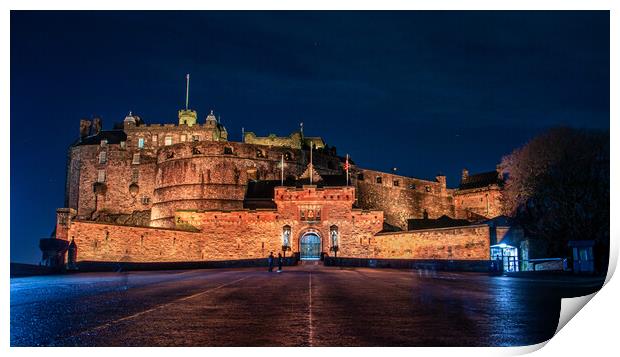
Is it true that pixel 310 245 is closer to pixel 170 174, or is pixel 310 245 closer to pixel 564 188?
pixel 564 188

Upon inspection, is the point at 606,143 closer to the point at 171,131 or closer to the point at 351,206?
the point at 351,206

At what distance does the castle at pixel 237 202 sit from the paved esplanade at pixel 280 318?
16.4 meters

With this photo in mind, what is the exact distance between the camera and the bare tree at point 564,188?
85.0ft

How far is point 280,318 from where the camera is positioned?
8461mm

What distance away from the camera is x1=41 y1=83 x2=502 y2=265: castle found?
3366 centimetres

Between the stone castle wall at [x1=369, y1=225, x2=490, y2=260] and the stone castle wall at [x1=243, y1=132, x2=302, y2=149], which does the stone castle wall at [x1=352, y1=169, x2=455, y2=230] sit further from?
the stone castle wall at [x1=369, y1=225, x2=490, y2=260]

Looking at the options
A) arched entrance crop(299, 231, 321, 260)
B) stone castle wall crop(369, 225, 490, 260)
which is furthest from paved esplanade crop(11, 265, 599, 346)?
arched entrance crop(299, 231, 321, 260)

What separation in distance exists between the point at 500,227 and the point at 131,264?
18.4 meters

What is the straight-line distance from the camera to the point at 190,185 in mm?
52344

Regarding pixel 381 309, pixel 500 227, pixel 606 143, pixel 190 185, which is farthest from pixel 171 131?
pixel 381 309

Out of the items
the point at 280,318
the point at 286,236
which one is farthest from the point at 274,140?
the point at 280,318

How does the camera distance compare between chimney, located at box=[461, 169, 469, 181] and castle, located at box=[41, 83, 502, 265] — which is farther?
chimney, located at box=[461, 169, 469, 181]

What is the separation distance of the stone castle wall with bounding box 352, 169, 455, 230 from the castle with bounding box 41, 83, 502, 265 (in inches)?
4.9
